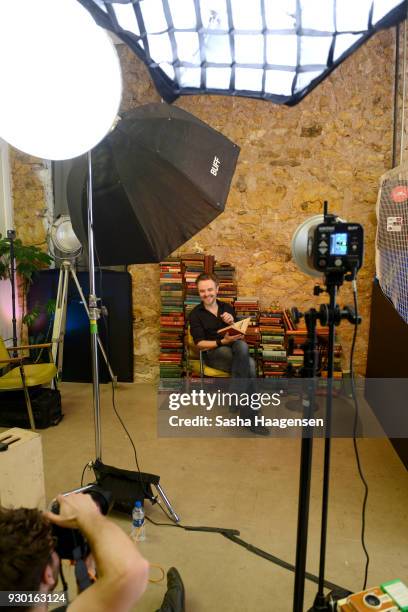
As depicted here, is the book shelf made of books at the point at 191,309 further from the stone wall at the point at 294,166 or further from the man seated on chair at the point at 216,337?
the man seated on chair at the point at 216,337

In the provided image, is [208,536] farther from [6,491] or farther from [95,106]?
[95,106]

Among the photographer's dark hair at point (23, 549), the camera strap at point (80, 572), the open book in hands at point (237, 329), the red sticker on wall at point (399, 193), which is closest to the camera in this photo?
the photographer's dark hair at point (23, 549)

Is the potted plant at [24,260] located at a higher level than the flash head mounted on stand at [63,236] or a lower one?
lower

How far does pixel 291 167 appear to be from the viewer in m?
3.93

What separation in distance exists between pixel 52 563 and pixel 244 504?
1.68 meters

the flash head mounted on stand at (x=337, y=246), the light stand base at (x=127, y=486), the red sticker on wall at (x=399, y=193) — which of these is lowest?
the light stand base at (x=127, y=486)

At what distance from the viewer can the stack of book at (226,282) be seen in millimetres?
3918

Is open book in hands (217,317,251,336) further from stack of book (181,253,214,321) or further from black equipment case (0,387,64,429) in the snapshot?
black equipment case (0,387,64,429)

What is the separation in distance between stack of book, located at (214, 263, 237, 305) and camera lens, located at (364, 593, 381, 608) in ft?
9.11

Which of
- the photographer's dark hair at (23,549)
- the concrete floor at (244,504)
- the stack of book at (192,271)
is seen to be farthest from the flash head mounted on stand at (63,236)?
the photographer's dark hair at (23,549)

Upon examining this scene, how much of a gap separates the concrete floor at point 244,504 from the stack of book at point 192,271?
1.03 meters

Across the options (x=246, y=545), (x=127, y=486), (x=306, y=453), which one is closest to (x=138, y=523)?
(x=127, y=486)

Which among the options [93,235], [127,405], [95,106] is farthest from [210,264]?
[95,106]

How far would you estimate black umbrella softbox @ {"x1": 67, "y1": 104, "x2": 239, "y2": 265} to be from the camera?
171 cm
